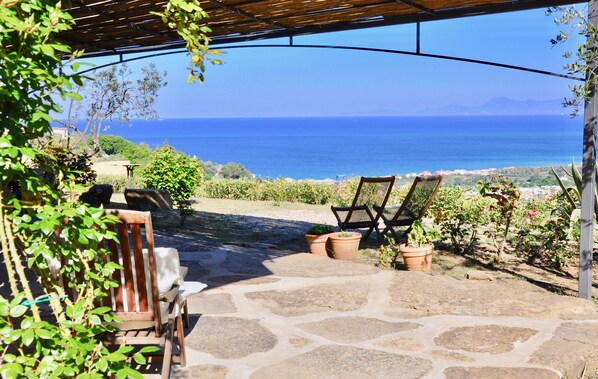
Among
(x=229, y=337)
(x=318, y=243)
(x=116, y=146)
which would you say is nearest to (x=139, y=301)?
(x=229, y=337)

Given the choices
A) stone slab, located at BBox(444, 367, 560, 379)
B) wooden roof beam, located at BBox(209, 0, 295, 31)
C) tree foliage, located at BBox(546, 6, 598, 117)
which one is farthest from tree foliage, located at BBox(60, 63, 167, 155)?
stone slab, located at BBox(444, 367, 560, 379)

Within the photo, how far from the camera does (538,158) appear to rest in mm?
73312

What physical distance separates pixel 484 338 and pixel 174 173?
24.6 ft

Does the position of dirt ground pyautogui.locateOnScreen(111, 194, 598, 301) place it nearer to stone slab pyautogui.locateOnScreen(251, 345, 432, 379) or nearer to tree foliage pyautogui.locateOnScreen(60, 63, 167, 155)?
stone slab pyautogui.locateOnScreen(251, 345, 432, 379)

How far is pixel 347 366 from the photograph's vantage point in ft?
11.6

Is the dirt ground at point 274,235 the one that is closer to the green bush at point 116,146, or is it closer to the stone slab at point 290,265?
the stone slab at point 290,265

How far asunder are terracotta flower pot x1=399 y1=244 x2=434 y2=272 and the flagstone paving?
360mm

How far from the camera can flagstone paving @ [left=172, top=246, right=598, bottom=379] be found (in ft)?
11.6

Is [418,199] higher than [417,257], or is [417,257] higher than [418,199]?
[418,199]

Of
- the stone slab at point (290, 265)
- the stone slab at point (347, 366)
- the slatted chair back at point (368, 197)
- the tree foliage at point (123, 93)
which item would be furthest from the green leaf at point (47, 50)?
the tree foliage at point (123, 93)

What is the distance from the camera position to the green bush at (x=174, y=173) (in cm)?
1052

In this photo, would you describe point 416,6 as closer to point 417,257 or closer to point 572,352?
point 417,257

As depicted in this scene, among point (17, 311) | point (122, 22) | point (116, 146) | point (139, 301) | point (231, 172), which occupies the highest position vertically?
point (122, 22)

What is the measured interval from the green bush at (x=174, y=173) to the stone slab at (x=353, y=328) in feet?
21.1
